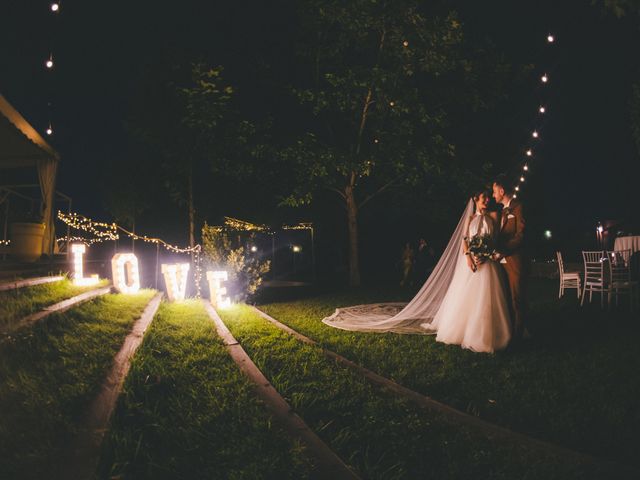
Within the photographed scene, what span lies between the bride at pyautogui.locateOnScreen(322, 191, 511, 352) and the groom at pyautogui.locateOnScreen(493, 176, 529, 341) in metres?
0.17

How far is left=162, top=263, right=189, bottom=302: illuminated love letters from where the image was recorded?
29.4ft

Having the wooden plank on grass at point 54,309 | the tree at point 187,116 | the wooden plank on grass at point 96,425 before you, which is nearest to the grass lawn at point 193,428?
the wooden plank on grass at point 96,425

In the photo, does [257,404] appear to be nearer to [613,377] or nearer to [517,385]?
[517,385]

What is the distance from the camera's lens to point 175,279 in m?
9.05

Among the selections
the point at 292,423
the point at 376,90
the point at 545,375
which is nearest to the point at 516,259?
the point at 545,375

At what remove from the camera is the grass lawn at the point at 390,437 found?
2.34 meters

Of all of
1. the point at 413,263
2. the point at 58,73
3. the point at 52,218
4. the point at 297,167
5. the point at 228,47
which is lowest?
the point at 413,263

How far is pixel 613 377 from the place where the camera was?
3994 mm

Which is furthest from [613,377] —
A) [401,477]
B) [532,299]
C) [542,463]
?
[532,299]

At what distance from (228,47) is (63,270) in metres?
8.59

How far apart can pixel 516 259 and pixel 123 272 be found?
762 centimetres

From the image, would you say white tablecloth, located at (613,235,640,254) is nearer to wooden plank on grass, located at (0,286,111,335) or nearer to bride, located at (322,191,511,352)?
bride, located at (322,191,511,352)

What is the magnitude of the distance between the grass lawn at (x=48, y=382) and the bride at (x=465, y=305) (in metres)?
3.89

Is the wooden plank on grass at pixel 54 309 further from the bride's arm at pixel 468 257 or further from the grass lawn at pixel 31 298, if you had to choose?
the bride's arm at pixel 468 257
